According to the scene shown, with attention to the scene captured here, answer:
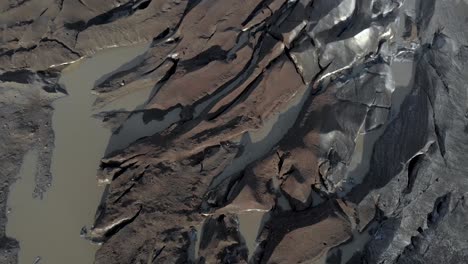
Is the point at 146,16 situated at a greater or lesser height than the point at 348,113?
greater

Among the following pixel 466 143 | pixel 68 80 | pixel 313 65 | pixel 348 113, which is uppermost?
pixel 68 80

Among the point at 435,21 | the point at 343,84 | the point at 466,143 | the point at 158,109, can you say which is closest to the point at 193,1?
the point at 158,109

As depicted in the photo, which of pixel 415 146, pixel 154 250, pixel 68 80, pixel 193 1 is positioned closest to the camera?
pixel 154 250

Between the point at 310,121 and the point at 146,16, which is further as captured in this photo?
the point at 146,16

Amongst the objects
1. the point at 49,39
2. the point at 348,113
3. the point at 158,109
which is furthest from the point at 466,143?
the point at 49,39

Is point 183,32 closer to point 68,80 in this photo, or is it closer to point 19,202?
point 68,80

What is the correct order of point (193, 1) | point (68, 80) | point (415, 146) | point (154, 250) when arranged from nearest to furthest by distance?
point (154, 250), point (415, 146), point (68, 80), point (193, 1)
